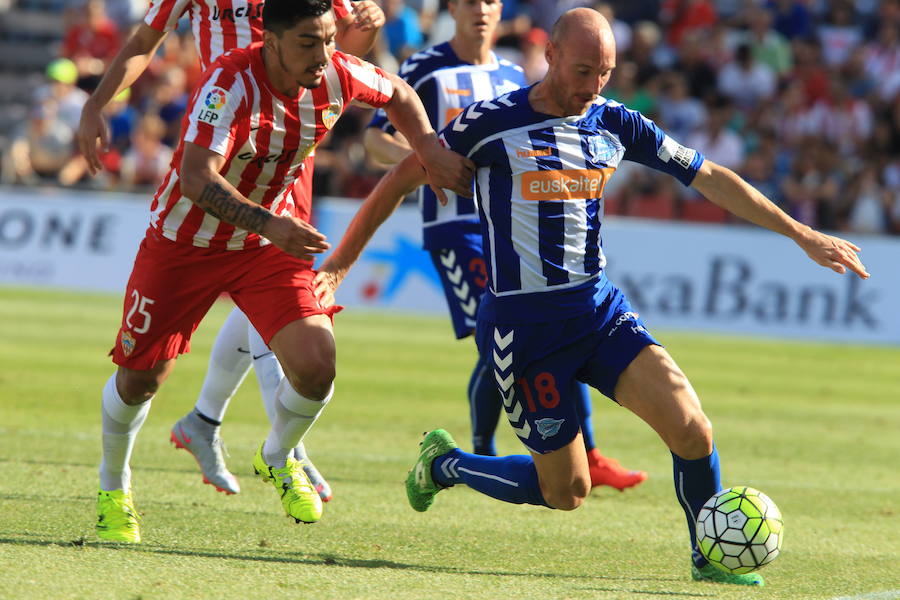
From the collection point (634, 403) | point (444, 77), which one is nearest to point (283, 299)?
point (634, 403)

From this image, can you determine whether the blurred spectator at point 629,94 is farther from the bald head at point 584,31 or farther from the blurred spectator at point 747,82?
the bald head at point 584,31

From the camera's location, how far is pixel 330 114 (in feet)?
17.6

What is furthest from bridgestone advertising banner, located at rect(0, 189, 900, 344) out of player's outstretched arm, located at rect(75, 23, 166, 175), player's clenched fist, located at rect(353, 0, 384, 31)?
player's outstretched arm, located at rect(75, 23, 166, 175)

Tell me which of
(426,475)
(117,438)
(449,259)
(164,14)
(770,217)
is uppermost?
(164,14)

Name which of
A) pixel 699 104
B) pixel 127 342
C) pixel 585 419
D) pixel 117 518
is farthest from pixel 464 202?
pixel 699 104

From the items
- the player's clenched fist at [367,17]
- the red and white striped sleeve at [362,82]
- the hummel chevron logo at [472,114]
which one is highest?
the player's clenched fist at [367,17]

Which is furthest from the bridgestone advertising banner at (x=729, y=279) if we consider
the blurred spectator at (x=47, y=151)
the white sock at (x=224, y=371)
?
the white sock at (x=224, y=371)

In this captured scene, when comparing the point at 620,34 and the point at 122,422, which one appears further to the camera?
the point at 620,34

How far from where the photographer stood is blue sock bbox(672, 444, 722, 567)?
5.08m

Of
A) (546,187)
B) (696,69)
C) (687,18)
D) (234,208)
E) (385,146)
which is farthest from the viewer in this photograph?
(687,18)

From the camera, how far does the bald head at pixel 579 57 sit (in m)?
5.02

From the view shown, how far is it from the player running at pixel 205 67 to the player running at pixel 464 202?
1074 millimetres

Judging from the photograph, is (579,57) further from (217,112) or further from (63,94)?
(63,94)

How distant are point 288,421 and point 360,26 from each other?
1.89 metres
